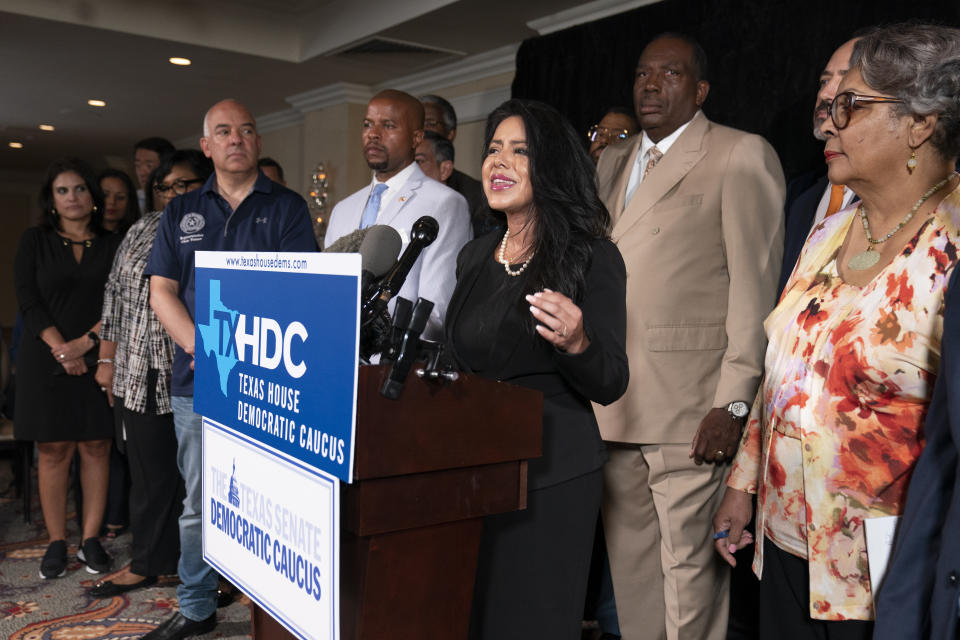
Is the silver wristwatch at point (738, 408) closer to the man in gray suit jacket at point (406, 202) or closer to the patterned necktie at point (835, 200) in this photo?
the patterned necktie at point (835, 200)

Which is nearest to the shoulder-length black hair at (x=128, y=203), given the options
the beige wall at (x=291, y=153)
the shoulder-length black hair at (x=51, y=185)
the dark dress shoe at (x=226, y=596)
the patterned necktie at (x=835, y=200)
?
the shoulder-length black hair at (x=51, y=185)

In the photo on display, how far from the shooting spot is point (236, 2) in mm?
6320

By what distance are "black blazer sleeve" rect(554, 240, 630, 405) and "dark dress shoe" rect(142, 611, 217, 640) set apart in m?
1.79

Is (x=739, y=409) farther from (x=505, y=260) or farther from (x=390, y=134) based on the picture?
(x=390, y=134)

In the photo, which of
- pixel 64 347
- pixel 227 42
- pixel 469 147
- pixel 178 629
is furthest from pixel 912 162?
pixel 227 42

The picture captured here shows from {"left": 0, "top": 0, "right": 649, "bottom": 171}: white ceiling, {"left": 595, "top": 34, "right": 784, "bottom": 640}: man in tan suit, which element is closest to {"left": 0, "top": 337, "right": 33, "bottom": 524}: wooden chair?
{"left": 0, "top": 0, "right": 649, "bottom": 171}: white ceiling

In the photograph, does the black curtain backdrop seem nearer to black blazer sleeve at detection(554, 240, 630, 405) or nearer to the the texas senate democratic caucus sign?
black blazer sleeve at detection(554, 240, 630, 405)

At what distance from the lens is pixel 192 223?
2.62 m

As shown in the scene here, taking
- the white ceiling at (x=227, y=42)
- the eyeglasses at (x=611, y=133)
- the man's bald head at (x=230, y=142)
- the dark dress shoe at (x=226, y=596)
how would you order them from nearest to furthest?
the man's bald head at (x=230, y=142) → the dark dress shoe at (x=226, y=596) → the eyeglasses at (x=611, y=133) → the white ceiling at (x=227, y=42)

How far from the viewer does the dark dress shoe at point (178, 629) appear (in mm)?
2610

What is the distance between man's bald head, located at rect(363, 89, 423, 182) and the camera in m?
2.64

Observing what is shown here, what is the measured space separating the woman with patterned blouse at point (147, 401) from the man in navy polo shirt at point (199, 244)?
1.48 ft

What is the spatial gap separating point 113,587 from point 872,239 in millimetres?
3024

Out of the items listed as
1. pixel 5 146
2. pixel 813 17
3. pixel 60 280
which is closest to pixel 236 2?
pixel 60 280
